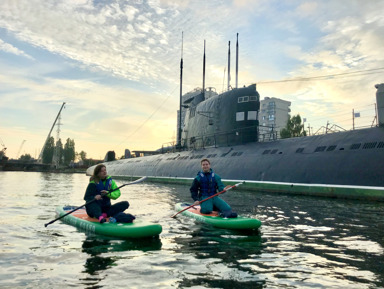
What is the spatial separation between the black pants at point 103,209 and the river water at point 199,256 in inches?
33.6

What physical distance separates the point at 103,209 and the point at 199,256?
457 cm

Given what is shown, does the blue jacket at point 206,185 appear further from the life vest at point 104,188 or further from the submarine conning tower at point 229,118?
the submarine conning tower at point 229,118

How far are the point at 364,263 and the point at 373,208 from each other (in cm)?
1001

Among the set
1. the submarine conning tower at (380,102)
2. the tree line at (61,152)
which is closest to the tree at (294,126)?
the submarine conning tower at (380,102)

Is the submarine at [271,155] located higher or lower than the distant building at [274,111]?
lower

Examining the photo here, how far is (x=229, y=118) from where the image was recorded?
3148cm

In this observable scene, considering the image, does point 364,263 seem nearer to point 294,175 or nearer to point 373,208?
point 373,208

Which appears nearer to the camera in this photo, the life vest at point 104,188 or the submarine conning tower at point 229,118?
the life vest at point 104,188

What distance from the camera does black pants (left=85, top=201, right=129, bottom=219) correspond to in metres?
10.4

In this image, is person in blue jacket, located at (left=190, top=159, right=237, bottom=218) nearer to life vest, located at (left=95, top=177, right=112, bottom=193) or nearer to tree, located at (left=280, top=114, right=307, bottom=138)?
life vest, located at (left=95, top=177, right=112, bottom=193)

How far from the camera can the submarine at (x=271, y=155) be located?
756 inches

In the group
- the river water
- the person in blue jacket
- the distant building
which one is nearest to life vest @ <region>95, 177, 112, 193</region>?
the river water

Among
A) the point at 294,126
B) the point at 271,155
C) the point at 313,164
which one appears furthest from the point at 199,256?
the point at 294,126

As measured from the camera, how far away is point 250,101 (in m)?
30.4
